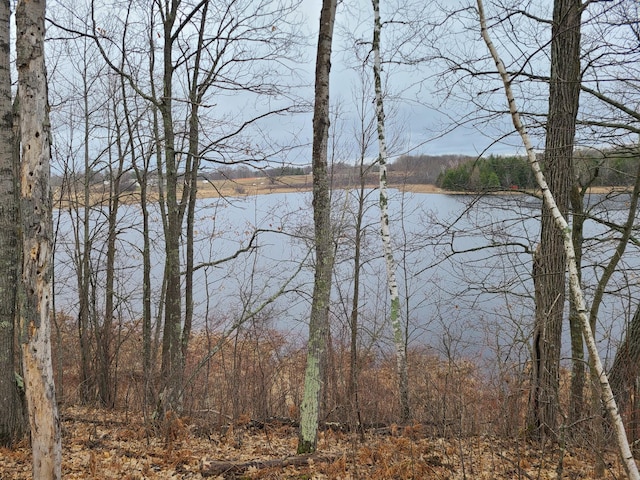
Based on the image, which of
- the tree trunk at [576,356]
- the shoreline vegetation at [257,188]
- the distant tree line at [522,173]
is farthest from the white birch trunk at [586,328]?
the distant tree line at [522,173]

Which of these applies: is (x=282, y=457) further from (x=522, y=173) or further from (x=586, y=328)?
(x=522, y=173)

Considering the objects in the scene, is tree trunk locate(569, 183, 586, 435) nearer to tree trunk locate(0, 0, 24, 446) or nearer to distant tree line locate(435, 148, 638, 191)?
distant tree line locate(435, 148, 638, 191)

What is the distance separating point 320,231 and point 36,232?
8.48 ft

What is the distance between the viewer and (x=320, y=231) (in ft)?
15.9

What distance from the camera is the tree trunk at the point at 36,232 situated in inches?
137

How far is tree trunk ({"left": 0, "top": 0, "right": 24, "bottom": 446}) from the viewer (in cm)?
476

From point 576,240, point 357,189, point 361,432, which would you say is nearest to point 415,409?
point 361,432

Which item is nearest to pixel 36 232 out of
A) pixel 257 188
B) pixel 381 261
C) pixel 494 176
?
pixel 257 188

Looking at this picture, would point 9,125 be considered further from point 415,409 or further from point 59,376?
point 415,409

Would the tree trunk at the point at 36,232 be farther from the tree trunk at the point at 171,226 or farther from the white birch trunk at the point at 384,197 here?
the white birch trunk at the point at 384,197

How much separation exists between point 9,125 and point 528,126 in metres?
6.44

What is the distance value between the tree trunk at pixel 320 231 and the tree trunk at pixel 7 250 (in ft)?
10.5

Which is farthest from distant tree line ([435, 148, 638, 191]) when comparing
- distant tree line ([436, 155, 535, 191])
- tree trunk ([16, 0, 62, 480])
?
tree trunk ([16, 0, 62, 480])

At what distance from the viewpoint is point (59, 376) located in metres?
8.94
